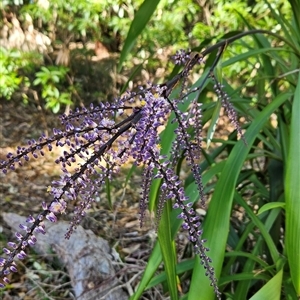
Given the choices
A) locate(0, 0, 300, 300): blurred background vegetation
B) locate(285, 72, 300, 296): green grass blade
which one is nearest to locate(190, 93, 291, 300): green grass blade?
locate(0, 0, 300, 300): blurred background vegetation

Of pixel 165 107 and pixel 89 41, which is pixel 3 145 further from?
pixel 165 107

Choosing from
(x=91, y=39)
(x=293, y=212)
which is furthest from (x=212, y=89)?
(x=91, y=39)

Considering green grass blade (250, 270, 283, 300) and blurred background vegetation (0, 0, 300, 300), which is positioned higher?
blurred background vegetation (0, 0, 300, 300)

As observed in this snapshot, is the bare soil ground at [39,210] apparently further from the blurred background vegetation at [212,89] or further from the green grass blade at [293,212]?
the green grass blade at [293,212]

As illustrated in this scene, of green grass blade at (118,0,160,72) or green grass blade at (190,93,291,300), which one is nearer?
green grass blade at (190,93,291,300)

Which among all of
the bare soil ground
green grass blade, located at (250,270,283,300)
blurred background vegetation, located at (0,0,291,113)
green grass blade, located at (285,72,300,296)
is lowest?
green grass blade, located at (250,270,283,300)

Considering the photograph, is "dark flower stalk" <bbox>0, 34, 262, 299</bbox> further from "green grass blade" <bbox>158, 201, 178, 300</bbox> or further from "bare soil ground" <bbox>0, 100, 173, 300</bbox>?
"bare soil ground" <bbox>0, 100, 173, 300</bbox>

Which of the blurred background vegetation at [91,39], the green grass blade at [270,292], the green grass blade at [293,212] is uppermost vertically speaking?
the blurred background vegetation at [91,39]

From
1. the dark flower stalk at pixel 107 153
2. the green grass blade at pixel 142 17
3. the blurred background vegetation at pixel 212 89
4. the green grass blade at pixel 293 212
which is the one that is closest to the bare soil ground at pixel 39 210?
the blurred background vegetation at pixel 212 89

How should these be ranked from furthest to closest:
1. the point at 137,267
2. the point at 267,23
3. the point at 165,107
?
the point at 267,23 < the point at 137,267 < the point at 165,107

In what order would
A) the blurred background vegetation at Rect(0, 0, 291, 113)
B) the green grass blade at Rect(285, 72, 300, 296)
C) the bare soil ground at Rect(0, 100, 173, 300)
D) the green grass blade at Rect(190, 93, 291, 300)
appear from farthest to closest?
the blurred background vegetation at Rect(0, 0, 291, 113) < the bare soil ground at Rect(0, 100, 173, 300) < the green grass blade at Rect(190, 93, 291, 300) < the green grass blade at Rect(285, 72, 300, 296)

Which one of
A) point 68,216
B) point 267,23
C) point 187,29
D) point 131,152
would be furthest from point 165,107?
point 187,29
